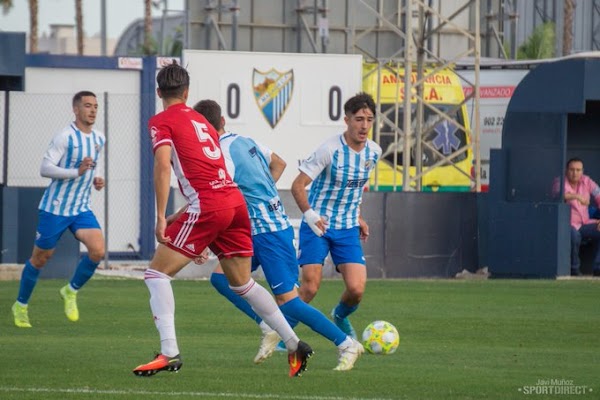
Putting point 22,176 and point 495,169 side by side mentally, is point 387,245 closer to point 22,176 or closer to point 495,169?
point 495,169

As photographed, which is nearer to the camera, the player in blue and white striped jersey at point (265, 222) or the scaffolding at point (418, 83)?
the player in blue and white striped jersey at point (265, 222)

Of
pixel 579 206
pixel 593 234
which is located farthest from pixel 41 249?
pixel 593 234

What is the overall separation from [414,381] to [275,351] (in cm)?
241

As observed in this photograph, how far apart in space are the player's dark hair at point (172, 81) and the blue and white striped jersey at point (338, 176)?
7.90 ft

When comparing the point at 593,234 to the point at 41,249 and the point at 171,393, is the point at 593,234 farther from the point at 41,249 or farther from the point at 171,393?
the point at 171,393

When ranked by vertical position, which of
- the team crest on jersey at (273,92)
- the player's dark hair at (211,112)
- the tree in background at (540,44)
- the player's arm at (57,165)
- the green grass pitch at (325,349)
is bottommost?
the green grass pitch at (325,349)

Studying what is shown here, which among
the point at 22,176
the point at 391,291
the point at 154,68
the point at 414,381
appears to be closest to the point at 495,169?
the point at 391,291

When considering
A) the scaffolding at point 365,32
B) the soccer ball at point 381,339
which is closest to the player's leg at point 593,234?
the scaffolding at point 365,32

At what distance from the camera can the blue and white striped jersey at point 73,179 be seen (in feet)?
48.3

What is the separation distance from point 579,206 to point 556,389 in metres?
12.8

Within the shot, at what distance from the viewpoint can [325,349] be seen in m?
12.3

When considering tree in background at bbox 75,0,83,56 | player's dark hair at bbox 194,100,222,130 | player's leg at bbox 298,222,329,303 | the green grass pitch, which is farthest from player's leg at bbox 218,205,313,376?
tree in background at bbox 75,0,83,56

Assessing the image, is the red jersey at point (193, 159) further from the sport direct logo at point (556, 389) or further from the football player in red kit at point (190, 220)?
the sport direct logo at point (556, 389)

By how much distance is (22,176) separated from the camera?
78.7 ft
